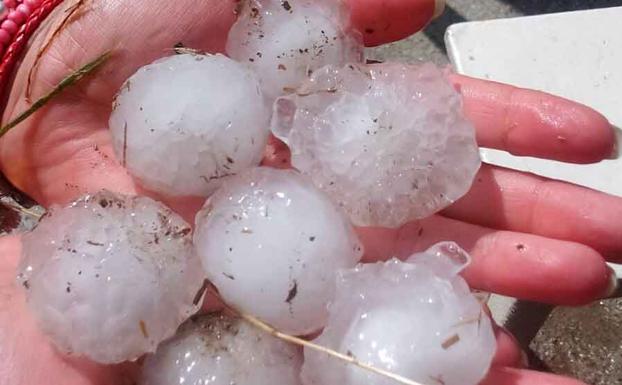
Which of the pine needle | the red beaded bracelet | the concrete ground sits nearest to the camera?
the pine needle

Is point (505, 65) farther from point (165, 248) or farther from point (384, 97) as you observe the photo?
point (165, 248)

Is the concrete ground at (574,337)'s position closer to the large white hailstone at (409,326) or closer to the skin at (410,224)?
the skin at (410,224)

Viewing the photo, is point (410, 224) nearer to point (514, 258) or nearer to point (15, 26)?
point (514, 258)

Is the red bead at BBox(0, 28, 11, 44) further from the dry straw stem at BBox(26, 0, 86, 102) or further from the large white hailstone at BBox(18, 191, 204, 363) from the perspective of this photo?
the large white hailstone at BBox(18, 191, 204, 363)

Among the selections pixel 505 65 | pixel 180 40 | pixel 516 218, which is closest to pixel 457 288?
pixel 516 218

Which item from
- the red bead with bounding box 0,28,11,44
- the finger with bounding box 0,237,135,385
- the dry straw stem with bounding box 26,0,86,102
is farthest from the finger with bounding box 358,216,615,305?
the red bead with bounding box 0,28,11,44

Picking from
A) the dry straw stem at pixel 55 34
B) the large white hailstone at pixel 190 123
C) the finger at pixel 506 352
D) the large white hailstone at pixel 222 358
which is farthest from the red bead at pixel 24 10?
the finger at pixel 506 352

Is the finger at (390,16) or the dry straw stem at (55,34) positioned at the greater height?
the dry straw stem at (55,34)
